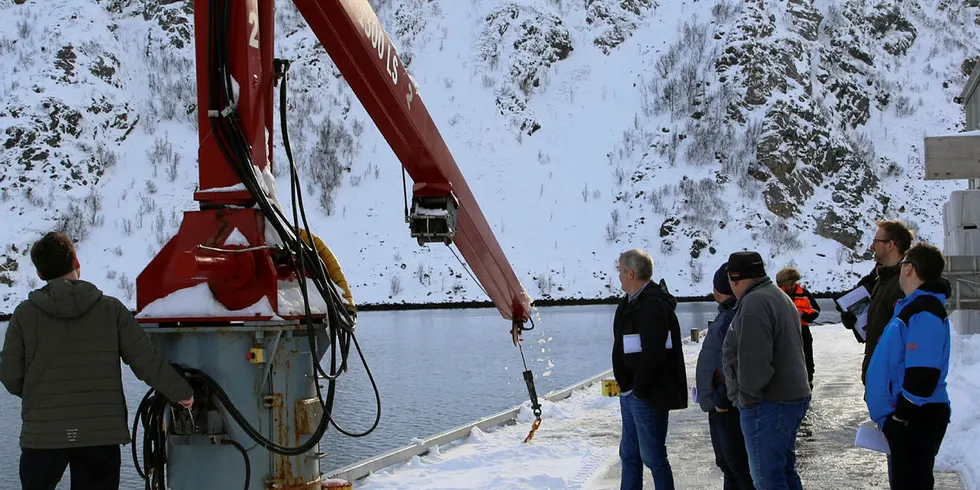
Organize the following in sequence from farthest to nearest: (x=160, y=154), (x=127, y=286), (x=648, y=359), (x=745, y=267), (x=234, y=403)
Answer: (x=160, y=154) → (x=127, y=286) → (x=648, y=359) → (x=745, y=267) → (x=234, y=403)

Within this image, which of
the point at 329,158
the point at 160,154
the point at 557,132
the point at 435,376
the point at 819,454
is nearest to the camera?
the point at 819,454

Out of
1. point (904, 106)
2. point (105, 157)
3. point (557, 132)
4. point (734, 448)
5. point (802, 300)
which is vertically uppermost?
point (904, 106)

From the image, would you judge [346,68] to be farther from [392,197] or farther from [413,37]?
[413,37]

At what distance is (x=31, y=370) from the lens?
4.40 metres

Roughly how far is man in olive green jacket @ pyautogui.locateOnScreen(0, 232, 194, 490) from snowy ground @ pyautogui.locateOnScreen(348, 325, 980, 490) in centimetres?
372

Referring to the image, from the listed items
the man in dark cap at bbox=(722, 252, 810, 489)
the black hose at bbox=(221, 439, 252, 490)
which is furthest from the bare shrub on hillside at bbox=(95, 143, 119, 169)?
the man in dark cap at bbox=(722, 252, 810, 489)

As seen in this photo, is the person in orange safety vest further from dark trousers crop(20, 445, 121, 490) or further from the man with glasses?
dark trousers crop(20, 445, 121, 490)

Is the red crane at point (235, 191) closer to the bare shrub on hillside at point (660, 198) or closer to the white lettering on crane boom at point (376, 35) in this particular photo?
the white lettering on crane boom at point (376, 35)

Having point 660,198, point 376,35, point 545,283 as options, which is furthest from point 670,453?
point 660,198

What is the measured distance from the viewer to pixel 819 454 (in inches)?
329

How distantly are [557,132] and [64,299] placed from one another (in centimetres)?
5763

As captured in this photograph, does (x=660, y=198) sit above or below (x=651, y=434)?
above

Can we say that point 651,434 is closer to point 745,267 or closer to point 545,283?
point 745,267

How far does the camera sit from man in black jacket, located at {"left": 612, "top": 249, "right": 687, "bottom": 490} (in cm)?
590
